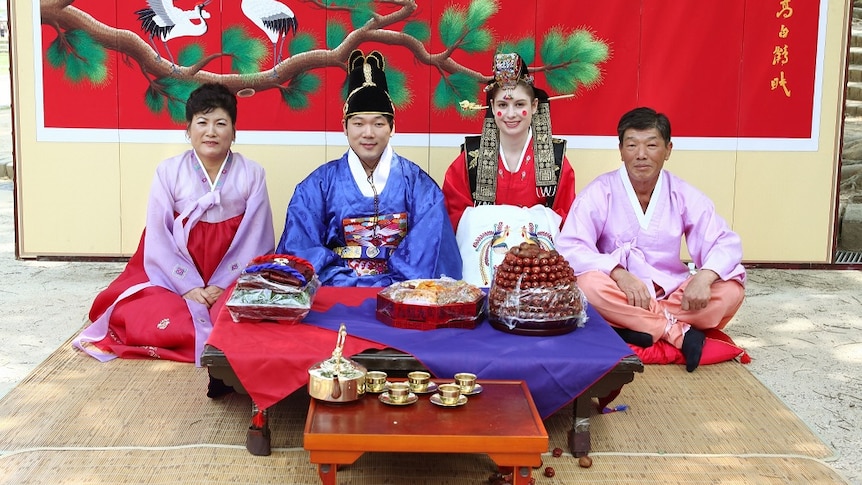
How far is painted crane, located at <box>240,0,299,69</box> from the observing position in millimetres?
6195

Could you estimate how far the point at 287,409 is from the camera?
379 cm

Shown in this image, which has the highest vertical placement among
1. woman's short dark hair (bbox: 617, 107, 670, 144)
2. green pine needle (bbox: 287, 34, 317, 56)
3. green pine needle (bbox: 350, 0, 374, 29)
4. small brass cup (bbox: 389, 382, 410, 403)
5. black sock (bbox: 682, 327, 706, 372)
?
green pine needle (bbox: 350, 0, 374, 29)

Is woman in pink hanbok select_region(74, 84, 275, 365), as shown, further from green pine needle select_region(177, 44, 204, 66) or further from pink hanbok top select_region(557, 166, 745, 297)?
pink hanbok top select_region(557, 166, 745, 297)

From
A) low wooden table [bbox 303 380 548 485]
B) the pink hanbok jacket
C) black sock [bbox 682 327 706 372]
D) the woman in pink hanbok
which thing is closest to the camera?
low wooden table [bbox 303 380 548 485]

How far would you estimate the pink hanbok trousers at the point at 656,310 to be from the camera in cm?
454

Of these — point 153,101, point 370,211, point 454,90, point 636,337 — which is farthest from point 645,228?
point 153,101

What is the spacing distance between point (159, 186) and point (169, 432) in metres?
1.63

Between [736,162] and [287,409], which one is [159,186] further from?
[736,162]

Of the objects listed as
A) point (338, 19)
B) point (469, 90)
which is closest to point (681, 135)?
point (469, 90)

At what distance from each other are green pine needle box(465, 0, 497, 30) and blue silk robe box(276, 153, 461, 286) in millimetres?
1747

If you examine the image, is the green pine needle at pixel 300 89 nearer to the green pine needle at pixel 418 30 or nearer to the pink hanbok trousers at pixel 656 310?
the green pine needle at pixel 418 30

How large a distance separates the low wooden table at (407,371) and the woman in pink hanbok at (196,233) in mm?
1269

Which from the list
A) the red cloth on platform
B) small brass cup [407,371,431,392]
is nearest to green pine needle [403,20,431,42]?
the red cloth on platform

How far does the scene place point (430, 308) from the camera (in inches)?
142
